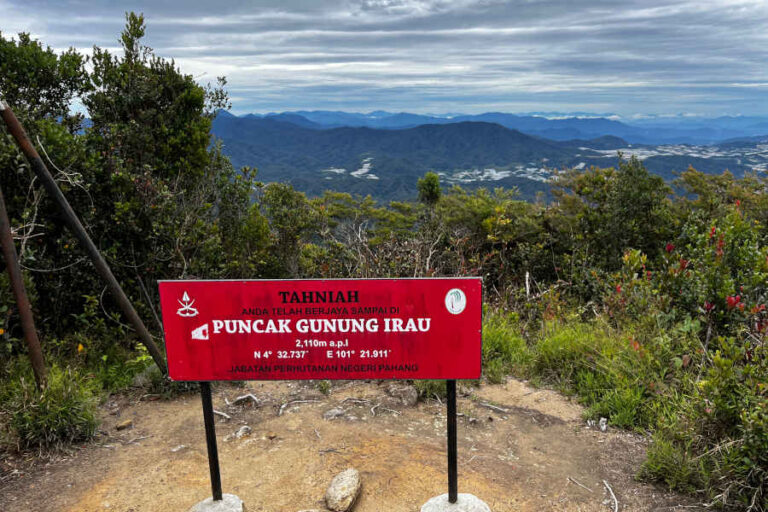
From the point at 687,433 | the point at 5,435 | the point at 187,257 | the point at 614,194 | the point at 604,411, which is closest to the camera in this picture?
the point at 687,433

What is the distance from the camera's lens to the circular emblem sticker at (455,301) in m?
2.86

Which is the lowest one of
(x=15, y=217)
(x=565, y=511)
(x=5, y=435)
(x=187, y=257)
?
(x=565, y=511)

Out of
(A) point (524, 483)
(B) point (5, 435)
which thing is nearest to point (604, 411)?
(A) point (524, 483)

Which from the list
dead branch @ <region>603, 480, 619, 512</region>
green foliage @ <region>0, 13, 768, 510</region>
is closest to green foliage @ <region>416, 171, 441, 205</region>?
green foliage @ <region>0, 13, 768, 510</region>

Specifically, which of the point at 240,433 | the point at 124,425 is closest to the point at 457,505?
the point at 240,433

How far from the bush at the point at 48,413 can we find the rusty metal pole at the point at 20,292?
4.2 inches

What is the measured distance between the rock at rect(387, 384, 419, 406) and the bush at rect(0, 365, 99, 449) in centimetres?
253

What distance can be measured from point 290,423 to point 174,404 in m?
1.23

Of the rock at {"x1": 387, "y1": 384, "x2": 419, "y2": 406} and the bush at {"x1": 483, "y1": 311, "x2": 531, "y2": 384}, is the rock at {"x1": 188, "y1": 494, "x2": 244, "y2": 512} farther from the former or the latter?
the bush at {"x1": 483, "y1": 311, "x2": 531, "y2": 384}

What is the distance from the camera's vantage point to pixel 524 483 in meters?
3.67

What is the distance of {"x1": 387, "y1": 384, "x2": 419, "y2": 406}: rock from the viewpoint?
4.84 m

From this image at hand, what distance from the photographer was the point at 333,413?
466 centimetres

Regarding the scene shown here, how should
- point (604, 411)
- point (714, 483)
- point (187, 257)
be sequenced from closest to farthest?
1. point (714, 483)
2. point (604, 411)
3. point (187, 257)

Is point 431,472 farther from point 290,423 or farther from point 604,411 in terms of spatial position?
point 604,411
